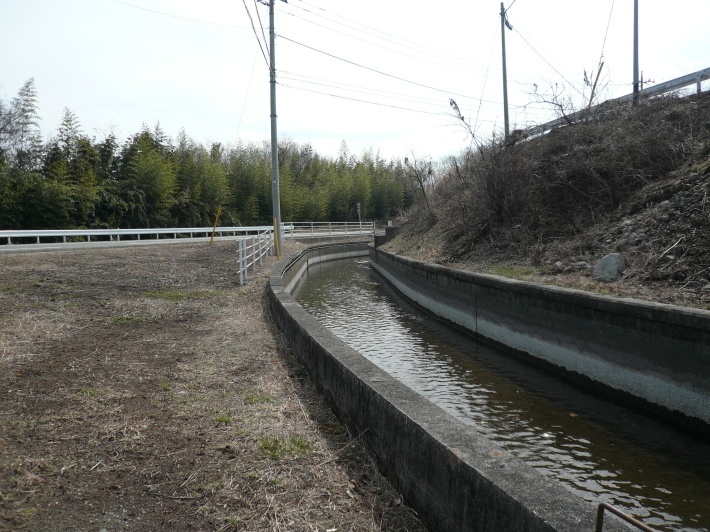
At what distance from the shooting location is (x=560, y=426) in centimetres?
577

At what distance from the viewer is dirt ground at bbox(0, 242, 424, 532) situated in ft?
9.31

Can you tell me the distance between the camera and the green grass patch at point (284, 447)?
3.53 meters

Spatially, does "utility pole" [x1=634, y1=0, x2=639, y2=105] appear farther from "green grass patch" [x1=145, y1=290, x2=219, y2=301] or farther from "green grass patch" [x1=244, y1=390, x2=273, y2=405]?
"green grass patch" [x1=244, y1=390, x2=273, y2=405]

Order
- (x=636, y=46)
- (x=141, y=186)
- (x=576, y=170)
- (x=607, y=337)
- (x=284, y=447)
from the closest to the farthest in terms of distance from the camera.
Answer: (x=284, y=447) → (x=607, y=337) → (x=576, y=170) → (x=636, y=46) → (x=141, y=186)

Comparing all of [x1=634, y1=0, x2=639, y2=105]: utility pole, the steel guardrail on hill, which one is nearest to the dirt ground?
the steel guardrail on hill

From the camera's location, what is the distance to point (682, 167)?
10359mm

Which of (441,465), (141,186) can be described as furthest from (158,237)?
Result: (441,465)

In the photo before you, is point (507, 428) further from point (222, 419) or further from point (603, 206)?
point (603, 206)

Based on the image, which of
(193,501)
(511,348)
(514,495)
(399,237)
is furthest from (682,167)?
(399,237)

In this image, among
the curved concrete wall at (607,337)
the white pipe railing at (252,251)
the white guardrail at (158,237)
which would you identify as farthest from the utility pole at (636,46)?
the white guardrail at (158,237)

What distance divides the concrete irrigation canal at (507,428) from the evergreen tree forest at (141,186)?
71.4 ft

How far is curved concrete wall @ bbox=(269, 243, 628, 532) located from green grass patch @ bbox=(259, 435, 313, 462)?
0.44 metres

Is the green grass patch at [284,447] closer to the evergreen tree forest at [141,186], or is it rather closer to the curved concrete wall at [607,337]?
the curved concrete wall at [607,337]

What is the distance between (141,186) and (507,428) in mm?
34816
